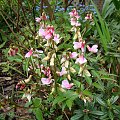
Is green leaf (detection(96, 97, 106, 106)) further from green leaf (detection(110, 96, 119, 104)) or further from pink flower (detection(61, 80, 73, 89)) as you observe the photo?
pink flower (detection(61, 80, 73, 89))

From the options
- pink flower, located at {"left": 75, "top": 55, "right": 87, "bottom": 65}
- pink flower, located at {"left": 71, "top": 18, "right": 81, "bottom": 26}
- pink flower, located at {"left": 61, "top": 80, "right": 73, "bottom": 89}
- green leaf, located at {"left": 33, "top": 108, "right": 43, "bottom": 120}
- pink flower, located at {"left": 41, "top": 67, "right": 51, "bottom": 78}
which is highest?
pink flower, located at {"left": 71, "top": 18, "right": 81, "bottom": 26}

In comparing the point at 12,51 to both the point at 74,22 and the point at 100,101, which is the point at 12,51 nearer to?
the point at 74,22

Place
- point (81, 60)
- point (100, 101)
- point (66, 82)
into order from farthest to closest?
point (100, 101)
point (66, 82)
point (81, 60)

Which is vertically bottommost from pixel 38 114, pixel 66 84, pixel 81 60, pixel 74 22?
pixel 38 114

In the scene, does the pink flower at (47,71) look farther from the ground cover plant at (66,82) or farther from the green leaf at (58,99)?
the green leaf at (58,99)

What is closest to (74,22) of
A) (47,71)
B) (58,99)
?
(47,71)

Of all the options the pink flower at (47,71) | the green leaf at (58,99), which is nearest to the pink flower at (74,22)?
the pink flower at (47,71)

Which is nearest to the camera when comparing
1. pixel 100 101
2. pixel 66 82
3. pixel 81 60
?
pixel 81 60

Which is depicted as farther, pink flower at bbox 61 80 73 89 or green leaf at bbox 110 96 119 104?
green leaf at bbox 110 96 119 104

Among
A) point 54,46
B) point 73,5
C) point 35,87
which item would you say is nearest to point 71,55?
point 54,46

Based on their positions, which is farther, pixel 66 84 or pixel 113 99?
pixel 113 99

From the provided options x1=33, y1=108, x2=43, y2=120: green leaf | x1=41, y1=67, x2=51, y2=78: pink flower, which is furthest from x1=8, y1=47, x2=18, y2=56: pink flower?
x1=33, y1=108, x2=43, y2=120: green leaf
